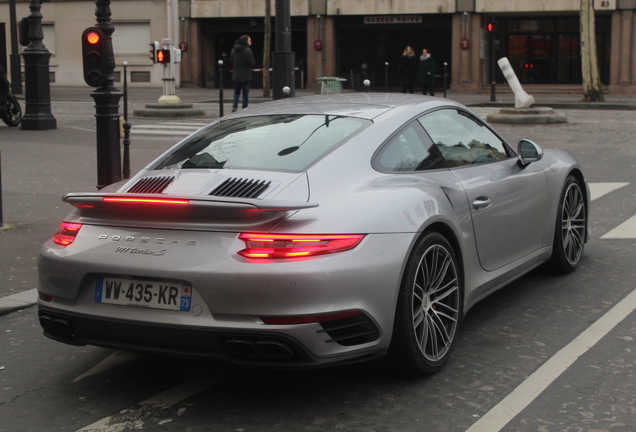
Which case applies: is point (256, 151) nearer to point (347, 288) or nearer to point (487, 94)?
point (347, 288)

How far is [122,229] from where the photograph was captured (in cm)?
412

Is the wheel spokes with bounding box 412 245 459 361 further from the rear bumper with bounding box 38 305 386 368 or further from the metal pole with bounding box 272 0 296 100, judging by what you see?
the metal pole with bounding box 272 0 296 100

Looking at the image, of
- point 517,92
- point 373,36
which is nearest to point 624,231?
point 517,92

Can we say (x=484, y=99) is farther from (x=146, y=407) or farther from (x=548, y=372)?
(x=146, y=407)

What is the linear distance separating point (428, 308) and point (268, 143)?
3.92 ft

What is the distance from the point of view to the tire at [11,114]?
703 inches

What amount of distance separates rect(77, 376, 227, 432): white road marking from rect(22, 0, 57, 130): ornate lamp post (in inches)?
552

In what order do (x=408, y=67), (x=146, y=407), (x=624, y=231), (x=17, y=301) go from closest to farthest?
1. (x=146, y=407)
2. (x=17, y=301)
3. (x=624, y=231)
4. (x=408, y=67)

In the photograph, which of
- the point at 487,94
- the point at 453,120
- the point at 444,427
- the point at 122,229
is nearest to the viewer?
the point at 444,427

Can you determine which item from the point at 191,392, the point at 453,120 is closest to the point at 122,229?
the point at 191,392

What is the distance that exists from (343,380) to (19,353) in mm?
1899

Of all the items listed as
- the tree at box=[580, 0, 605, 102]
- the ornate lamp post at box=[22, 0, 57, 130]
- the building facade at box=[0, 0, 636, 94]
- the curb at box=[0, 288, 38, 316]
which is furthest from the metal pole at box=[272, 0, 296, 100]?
the building facade at box=[0, 0, 636, 94]

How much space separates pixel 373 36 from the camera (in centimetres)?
4162

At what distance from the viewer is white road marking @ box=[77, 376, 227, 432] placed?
12.9 feet
